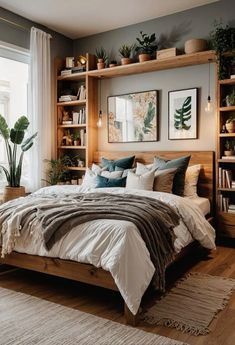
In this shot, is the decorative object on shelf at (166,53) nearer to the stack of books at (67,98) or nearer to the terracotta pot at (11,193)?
the stack of books at (67,98)

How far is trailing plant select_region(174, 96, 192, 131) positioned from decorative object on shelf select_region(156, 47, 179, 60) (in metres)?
0.62

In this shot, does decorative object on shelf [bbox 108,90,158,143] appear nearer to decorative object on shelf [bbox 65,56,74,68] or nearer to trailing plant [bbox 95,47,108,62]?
trailing plant [bbox 95,47,108,62]

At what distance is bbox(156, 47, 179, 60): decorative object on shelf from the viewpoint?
14.6 feet

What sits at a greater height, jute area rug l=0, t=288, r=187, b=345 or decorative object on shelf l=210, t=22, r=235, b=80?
decorative object on shelf l=210, t=22, r=235, b=80

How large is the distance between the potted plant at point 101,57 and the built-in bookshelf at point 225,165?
1.81m

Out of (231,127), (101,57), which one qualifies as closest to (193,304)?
(231,127)

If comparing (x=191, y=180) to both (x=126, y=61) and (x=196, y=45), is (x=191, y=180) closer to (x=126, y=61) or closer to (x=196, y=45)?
(x=196, y=45)

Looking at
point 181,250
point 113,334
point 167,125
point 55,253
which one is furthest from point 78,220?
point 167,125

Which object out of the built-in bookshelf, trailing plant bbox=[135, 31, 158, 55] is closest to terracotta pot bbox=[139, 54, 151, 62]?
trailing plant bbox=[135, 31, 158, 55]

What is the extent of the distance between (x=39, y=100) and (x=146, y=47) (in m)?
1.76

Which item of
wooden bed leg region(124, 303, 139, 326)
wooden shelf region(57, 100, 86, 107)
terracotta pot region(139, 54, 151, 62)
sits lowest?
wooden bed leg region(124, 303, 139, 326)

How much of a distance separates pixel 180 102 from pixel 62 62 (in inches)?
83.8

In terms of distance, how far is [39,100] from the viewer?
5102mm

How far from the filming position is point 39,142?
16.8 feet
